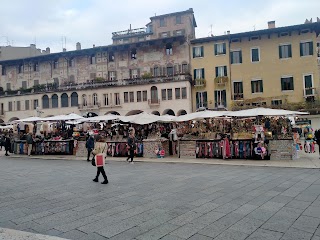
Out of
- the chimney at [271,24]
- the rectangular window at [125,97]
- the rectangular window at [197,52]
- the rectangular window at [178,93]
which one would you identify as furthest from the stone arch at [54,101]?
the chimney at [271,24]

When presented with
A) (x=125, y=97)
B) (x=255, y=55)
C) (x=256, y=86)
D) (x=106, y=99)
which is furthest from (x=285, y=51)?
(x=106, y=99)

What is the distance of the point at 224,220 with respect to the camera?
16.0 ft

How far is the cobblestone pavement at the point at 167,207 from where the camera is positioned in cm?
439

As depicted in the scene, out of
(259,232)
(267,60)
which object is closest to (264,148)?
(259,232)

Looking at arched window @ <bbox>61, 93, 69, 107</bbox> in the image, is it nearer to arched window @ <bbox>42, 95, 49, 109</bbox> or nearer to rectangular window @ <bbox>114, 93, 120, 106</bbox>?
arched window @ <bbox>42, 95, 49, 109</bbox>

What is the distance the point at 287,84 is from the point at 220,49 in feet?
29.6

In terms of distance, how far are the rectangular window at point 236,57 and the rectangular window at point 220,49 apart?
3.50 ft

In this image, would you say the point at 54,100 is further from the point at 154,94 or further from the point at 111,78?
the point at 154,94

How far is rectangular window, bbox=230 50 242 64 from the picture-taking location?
1372 inches

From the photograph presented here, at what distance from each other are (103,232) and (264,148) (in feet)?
36.4

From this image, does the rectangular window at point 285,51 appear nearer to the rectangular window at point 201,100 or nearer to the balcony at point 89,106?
the rectangular window at point 201,100

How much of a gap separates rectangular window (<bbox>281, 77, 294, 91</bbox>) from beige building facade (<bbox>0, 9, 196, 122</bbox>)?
1096 centimetres

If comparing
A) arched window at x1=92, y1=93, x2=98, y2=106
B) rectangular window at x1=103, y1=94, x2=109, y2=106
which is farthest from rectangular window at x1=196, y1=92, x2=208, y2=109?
arched window at x1=92, y1=93, x2=98, y2=106

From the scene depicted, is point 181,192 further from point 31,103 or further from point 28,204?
point 31,103
